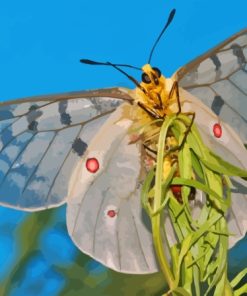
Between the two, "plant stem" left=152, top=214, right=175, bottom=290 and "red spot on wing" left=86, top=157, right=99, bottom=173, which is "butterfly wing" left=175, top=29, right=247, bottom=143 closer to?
"red spot on wing" left=86, top=157, right=99, bottom=173

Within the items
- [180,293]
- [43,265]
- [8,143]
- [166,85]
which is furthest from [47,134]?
[180,293]

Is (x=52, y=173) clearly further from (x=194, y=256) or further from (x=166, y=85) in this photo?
(x=194, y=256)

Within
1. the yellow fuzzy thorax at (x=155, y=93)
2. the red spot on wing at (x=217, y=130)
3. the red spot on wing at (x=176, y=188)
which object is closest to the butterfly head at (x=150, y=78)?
the yellow fuzzy thorax at (x=155, y=93)

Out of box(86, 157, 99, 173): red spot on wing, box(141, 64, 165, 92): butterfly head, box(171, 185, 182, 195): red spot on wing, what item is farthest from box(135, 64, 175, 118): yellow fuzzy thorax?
box(171, 185, 182, 195): red spot on wing

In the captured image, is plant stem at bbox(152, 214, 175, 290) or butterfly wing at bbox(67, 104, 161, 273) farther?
butterfly wing at bbox(67, 104, 161, 273)

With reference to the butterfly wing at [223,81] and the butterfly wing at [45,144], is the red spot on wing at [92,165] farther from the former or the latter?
the butterfly wing at [223,81]

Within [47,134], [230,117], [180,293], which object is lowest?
[180,293]
